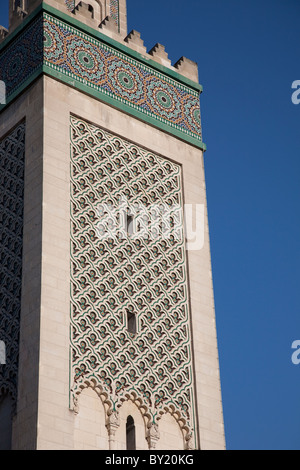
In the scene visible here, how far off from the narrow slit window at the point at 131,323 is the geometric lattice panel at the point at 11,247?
1.17m

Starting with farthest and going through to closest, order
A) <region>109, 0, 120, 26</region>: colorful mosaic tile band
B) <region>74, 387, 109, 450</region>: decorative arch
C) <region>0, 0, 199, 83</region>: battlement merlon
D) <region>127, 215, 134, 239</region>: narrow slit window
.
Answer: <region>109, 0, 120, 26</region>: colorful mosaic tile band → <region>0, 0, 199, 83</region>: battlement merlon → <region>127, 215, 134, 239</region>: narrow slit window → <region>74, 387, 109, 450</region>: decorative arch

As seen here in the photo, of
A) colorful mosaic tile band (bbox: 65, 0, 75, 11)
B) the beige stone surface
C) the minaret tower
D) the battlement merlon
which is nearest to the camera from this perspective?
the beige stone surface

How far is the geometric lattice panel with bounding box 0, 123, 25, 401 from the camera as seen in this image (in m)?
12.4

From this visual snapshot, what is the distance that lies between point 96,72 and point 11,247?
2.30 meters

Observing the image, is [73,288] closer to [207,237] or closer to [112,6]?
[207,237]

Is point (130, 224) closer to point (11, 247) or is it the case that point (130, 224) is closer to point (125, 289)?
point (125, 289)

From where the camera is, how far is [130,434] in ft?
40.9

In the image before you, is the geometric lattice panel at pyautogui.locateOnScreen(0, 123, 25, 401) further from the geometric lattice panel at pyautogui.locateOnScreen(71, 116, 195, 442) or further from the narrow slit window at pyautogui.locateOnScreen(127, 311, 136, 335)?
the narrow slit window at pyautogui.locateOnScreen(127, 311, 136, 335)

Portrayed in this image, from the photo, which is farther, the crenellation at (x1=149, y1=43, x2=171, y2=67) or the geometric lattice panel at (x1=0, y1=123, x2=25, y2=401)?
the crenellation at (x1=149, y1=43, x2=171, y2=67)

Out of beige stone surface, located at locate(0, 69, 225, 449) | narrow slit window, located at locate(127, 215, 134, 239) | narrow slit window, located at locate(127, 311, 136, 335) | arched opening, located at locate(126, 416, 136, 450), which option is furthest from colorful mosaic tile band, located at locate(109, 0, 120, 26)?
arched opening, located at locate(126, 416, 136, 450)

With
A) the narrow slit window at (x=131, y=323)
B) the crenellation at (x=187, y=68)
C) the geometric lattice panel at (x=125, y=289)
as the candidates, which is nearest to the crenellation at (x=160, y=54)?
the crenellation at (x=187, y=68)

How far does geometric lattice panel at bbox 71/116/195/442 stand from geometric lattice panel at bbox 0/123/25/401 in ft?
1.90

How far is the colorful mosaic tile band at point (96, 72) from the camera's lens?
45.2 ft

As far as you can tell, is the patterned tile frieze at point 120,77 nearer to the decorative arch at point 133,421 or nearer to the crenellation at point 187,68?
the crenellation at point 187,68
